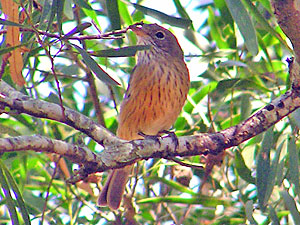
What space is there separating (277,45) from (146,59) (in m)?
1.14

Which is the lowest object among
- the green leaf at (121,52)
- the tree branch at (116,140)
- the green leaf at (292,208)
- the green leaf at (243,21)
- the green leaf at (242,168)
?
the green leaf at (292,208)

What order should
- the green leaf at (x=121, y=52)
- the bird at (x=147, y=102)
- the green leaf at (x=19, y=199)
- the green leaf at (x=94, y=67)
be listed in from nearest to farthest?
1. the green leaf at (x=94, y=67)
2. the green leaf at (x=121, y=52)
3. the green leaf at (x=19, y=199)
4. the bird at (x=147, y=102)

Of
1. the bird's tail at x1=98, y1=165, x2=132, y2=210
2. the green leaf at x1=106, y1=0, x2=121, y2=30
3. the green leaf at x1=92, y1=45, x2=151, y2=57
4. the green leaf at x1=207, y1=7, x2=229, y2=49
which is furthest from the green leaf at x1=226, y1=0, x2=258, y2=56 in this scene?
the bird's tail at x1=98, y1=165, x2=132, y2=210

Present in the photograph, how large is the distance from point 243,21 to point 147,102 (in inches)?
56.2

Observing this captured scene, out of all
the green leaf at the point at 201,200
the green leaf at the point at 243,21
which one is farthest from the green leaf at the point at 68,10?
the green leaf at the point at 201,200

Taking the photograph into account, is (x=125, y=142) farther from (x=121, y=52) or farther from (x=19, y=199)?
(x=19, y=199)

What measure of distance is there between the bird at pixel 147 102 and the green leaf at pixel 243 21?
1297mm

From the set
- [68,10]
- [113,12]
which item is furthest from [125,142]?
[113,12]

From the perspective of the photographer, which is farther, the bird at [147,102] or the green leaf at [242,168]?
the bird at [147,102]

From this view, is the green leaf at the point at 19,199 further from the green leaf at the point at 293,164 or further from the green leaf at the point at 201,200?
the green leaf at the point at 293,164

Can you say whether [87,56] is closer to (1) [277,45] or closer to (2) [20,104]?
(2) [20,104]

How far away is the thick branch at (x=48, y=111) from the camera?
8.82 feet

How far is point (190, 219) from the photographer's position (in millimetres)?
4531

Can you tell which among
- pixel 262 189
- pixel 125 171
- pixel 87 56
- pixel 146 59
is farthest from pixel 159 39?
pixel 87 56
